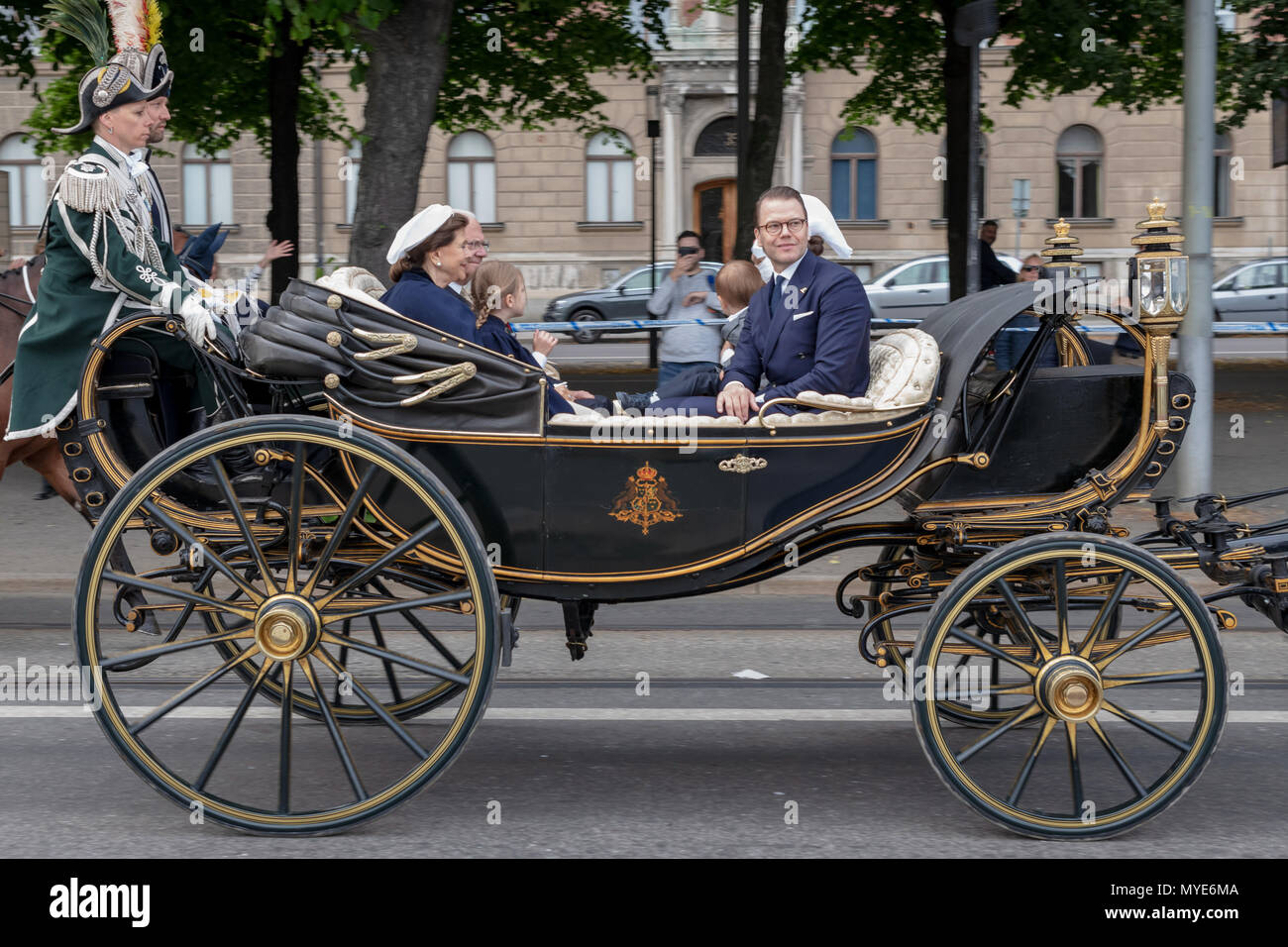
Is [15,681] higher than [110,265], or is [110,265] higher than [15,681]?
[110,265]

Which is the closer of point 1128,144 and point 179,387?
point 179,387

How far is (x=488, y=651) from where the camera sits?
3637 mm

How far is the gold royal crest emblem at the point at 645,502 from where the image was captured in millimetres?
3877

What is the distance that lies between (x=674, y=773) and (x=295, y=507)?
141cm

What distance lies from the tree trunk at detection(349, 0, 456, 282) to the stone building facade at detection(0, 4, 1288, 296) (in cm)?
1932

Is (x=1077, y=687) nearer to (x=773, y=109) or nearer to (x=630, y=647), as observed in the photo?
(x=630, y=647)

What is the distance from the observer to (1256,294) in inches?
919

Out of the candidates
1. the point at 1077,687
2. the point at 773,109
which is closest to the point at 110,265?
the point at 1077,687

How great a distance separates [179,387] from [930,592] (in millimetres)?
2377

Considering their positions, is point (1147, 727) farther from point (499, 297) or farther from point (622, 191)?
point (622, 191)

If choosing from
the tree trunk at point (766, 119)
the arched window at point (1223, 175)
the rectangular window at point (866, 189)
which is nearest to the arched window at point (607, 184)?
the rectangular window at point (866, 189)

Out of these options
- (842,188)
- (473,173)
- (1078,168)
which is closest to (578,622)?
(473,173)
